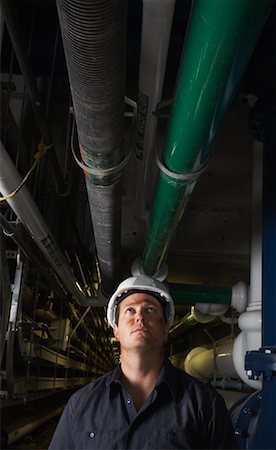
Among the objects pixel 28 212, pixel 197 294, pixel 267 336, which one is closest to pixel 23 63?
pixel 28 212

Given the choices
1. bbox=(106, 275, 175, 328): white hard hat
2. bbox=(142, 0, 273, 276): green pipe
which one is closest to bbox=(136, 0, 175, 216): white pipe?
bbox=(142, 0, 273, 276): green pipe

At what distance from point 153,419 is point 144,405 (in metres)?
0.03

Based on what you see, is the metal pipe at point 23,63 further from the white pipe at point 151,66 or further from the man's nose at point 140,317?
the man's nose at point 140,317

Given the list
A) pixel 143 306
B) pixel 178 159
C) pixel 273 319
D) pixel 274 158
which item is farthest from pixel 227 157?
pixel 143 306

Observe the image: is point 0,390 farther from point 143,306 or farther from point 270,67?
point 270,67

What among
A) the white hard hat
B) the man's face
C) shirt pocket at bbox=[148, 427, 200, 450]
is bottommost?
shirt pocket at bbox=[148, 427, 200, 450]

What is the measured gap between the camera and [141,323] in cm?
107

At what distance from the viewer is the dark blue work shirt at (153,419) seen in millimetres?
952

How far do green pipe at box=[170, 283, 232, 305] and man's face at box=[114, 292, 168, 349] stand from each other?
1.49 m

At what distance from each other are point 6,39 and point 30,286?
1.23 meters

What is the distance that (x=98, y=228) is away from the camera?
1.68 m

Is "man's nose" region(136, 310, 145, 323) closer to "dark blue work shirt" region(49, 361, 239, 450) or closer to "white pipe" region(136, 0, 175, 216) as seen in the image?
"dark blue work shirt" region(49, 361, 239, 450)

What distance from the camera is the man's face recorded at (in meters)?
1.05

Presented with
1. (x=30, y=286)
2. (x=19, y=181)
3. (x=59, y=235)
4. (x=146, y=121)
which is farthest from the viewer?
(x=59, y=235)
